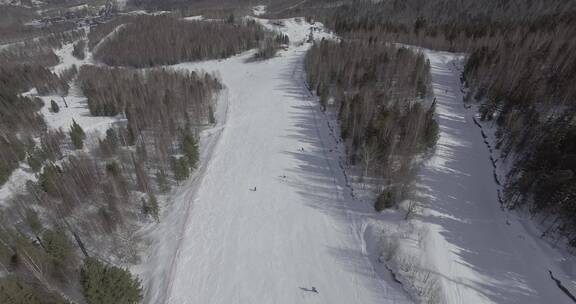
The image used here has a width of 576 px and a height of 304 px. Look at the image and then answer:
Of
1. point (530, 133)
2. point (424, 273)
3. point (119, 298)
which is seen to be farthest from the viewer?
point (530, 133)

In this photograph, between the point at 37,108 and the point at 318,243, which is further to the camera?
the point at 37,108

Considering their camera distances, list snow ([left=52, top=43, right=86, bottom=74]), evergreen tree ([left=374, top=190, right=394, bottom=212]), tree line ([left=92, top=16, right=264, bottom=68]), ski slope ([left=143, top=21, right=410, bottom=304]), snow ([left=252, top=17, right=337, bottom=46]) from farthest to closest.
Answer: snow ([left=52, top=43, right=86, bottom=74]) < tree line ([left=92, top=16, right=264, bottom=68]) < snow ([left=252, top=17, right=337, bottom=46]) < evergreen tree ([left=374, top=190, right=394, bottom=212]) < ski slope ([left=143, top=21, right=410, bottom=304])

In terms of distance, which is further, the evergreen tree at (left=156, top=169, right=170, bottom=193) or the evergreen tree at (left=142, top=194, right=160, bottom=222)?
the evergreen tree at (left=156, top=169, right=170, bottom=193)

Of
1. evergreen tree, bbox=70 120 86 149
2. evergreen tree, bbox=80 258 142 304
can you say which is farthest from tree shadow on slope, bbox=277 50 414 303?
evergreen tree, bbox=70 120 86 149

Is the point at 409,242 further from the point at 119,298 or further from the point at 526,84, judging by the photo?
the point at 526,84

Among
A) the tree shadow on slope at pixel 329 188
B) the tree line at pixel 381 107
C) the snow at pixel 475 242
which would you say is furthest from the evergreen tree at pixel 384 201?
the snow at pixel 475 242

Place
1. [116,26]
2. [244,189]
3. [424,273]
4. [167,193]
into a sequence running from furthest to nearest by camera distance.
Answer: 1. [116,26]
2. [167,193]
3. [244,189]
4. [424,273]

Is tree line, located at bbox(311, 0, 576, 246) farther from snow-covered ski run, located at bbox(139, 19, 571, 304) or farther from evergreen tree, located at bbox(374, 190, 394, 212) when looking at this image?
→ evergreen tree, located at bbox(374, 190, 394, 212)

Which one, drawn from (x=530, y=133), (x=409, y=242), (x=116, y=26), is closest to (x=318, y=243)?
(x=409, y=242)
